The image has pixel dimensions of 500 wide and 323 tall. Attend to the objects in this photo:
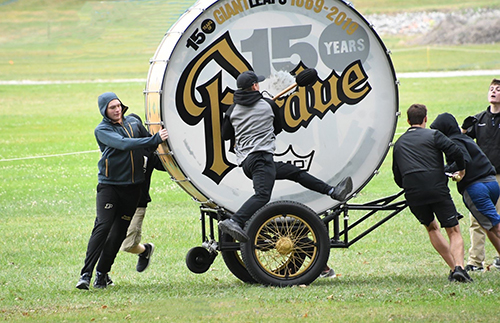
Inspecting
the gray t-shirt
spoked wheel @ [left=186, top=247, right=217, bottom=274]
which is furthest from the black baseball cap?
spoked wheel @ [left=186, top=247, right=217, bottom=274]

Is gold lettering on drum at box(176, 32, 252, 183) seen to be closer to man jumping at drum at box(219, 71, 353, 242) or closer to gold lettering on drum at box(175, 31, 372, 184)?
gold lettering on drum at box(175, 31, 372, 184)

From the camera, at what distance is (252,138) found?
26.7 feet

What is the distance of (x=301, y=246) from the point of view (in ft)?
27.5

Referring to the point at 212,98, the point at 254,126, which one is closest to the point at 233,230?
the point at 254,126

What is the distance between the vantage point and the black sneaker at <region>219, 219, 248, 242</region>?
7.94 m

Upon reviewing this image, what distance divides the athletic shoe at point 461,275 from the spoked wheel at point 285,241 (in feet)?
4.16

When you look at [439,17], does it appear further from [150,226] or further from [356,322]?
[356,322]

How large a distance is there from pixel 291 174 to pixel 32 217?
738cm

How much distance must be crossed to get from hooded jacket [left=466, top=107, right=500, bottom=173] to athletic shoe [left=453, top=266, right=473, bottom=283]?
1672 mm

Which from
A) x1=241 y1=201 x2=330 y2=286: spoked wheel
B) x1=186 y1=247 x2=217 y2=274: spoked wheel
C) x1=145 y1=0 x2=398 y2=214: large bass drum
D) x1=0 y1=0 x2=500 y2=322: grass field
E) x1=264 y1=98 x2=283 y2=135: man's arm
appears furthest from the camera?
x1=186 y1=247 x2=217 y2=274: spoked wheel

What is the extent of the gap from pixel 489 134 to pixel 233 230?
3368 mm

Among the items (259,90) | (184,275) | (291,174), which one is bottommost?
(184,275)

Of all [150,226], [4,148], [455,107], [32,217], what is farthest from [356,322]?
[455,107]

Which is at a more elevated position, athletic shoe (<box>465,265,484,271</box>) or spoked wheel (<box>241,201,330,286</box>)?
spoked wheel (<box>241,201,330,286</box>)
